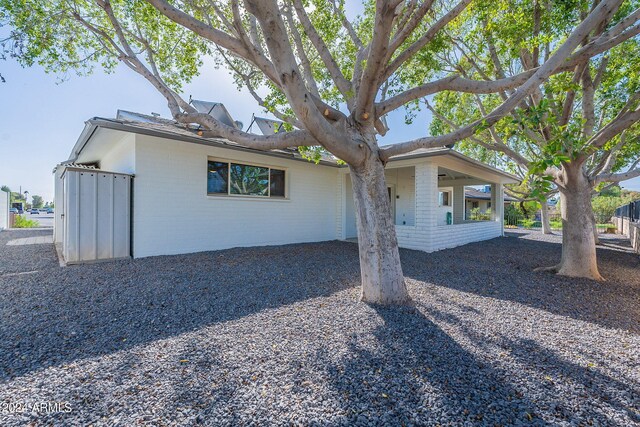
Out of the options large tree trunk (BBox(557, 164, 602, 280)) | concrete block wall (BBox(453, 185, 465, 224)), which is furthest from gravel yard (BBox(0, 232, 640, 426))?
concrete block wall (BBox(453, 185, 465, 224))

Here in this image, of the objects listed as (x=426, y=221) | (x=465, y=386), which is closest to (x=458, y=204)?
(x=426, y=221)

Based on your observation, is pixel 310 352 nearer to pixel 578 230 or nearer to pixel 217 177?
pixel 578 230

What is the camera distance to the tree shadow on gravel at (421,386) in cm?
186

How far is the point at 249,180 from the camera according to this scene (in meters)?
9.19

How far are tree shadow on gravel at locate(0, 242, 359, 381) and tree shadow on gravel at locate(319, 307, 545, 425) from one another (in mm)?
1813

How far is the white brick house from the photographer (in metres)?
7.09

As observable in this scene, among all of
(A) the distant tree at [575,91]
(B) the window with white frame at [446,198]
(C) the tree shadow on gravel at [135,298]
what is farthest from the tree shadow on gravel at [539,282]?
(B) the window with white frame at [446,198]

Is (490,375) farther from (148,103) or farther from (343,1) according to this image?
(148,103)

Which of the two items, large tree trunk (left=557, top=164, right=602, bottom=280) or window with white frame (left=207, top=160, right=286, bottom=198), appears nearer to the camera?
large tree trunk (left=557, top=164, right=602, bottom=280)

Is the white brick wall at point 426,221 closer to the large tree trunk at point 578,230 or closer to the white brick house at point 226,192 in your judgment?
the white brick house at point 226,192

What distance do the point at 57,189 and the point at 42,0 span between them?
760cm

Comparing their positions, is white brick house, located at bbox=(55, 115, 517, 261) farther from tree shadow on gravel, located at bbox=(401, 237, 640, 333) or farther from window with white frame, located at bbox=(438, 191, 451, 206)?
window with white frame, located at bbox=(438, 191, 451, 206)

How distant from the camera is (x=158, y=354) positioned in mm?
2607

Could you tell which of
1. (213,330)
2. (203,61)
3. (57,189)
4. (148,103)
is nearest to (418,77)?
(203,61)
